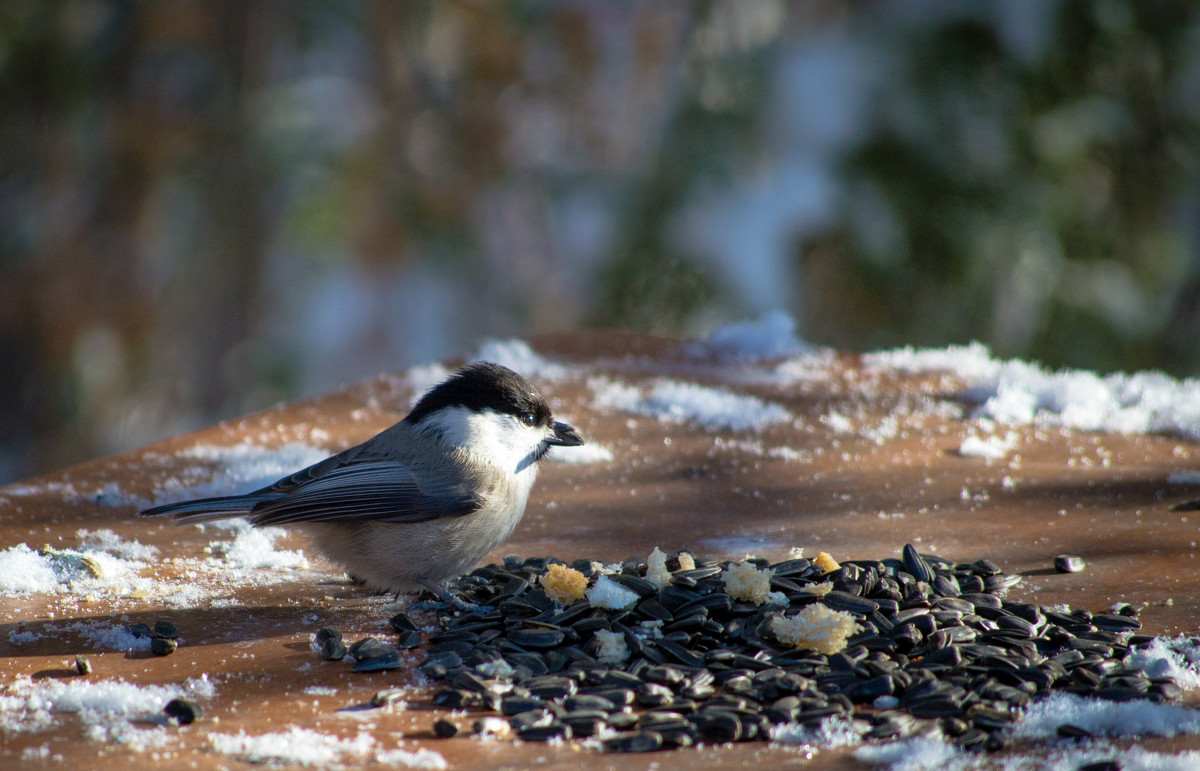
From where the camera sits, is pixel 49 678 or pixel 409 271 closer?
pixel 49 678

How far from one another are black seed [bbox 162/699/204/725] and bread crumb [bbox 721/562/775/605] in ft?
2.89

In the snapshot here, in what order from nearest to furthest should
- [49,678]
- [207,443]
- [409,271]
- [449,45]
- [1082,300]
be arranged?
[49,678] → [207,443] → [1082,300] → [449,45] → [409,271]

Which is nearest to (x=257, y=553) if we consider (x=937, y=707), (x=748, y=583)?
(x=748, y=583)

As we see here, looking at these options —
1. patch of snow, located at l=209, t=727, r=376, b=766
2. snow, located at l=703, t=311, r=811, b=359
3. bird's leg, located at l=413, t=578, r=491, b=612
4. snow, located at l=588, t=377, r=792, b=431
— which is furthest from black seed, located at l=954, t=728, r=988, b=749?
snow, located at l=703, t=311, r=811, b=359

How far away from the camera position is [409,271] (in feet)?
23.5

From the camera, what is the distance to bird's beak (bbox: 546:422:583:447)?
7.54 feet

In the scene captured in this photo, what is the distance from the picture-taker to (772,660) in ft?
5.58

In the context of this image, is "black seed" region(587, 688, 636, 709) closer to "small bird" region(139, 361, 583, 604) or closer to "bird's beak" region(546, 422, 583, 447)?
"small bird" region(139, 361, 583, 604)

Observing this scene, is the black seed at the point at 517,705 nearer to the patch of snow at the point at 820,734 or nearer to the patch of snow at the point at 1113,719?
the patch of snow at the point at 820,734

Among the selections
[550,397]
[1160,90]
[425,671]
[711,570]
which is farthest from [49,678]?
[1160,90]

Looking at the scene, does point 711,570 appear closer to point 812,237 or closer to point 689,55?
point 812,237

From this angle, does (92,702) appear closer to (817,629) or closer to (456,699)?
(456,699)

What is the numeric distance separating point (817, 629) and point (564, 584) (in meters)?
0.45

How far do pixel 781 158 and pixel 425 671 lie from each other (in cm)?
447
